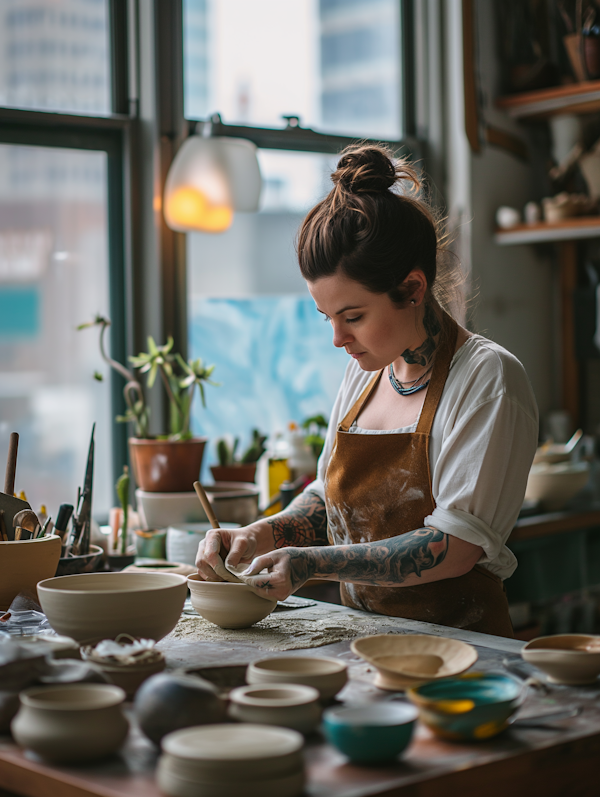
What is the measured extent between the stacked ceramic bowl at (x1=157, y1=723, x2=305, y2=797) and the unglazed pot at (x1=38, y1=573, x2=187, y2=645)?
0.41 m

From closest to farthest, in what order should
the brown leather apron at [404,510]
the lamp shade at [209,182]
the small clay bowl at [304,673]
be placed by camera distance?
the small clay bowl at [304,673] < the brown leather apron at [404,510] < the lamp shade at [209,182]

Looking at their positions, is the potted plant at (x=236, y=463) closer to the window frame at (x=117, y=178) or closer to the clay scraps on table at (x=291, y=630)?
the window frame at (x=117, y=178)

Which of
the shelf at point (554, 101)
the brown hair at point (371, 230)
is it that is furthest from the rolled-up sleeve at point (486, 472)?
the shelf at point (554, 101)

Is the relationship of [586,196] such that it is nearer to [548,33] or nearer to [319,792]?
[548,33]

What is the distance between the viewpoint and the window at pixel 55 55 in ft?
9.34

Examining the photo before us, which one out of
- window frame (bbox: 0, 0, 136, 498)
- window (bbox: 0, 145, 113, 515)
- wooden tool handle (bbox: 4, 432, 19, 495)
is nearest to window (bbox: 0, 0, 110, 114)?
window frame (bbox: 0, 0, 136, 498)

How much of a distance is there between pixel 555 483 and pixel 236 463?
1.15 meters

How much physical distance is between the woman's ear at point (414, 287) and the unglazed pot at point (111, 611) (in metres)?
0.71

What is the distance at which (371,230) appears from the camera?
170 centimetres

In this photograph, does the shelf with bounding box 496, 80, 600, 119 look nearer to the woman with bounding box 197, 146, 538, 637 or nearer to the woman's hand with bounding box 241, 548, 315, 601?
the woman with bounding box 197, 146, 538, 637

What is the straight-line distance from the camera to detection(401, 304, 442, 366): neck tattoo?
5.98 ft

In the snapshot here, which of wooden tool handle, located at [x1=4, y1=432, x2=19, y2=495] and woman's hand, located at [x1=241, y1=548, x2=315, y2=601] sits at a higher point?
wooden tool handle, located at [x1=4, y1=432, x2=19, y2=495]

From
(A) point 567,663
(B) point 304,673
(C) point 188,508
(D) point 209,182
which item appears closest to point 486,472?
(A) point 567,663

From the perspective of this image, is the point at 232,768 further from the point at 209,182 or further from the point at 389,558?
the point at 209,182
